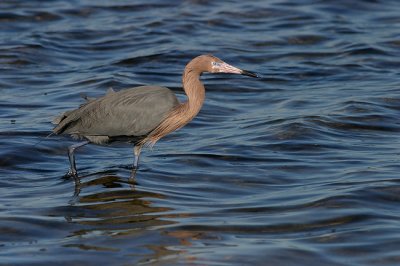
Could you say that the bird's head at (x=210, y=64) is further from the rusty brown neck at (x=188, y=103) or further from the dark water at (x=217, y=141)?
the dark water at (x=217, y=141)

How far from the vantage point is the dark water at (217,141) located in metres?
7.50

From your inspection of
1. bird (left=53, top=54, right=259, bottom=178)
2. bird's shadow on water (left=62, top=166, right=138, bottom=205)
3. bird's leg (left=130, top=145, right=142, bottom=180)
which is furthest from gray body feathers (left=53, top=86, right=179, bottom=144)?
bird's shadow on water (left=62, top=166, right=138, bottom=205)

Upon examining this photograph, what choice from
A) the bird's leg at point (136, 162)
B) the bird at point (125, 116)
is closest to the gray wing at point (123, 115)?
the bird at point (125, 116)

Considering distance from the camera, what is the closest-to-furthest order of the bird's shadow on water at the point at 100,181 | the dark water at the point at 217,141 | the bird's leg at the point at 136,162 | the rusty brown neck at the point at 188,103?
1. the dark water at the point at 217,141
2. the bird's shadow on water at the point at 100,181
3. the bird's leg at the point at 136,162
4. the rusty brown neck at the point at 188,103

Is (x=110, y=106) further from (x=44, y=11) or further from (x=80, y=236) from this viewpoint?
(x=44, y=11)

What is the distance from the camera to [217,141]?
11.1m

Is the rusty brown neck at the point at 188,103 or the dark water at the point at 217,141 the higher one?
the rusty brown neck at the point at 188,103

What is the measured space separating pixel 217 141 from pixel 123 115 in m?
1.75

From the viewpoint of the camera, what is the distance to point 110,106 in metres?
9.71

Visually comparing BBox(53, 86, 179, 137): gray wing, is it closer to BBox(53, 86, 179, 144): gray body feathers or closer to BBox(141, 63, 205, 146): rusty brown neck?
BBox(53, 86, 179, 144): gray body feathers

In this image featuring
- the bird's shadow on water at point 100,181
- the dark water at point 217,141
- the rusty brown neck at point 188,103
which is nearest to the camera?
the dark water at point 217,141

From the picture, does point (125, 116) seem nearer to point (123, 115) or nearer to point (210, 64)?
point (123, 115)

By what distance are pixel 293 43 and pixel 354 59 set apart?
1.60 m

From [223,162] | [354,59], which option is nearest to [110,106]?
[223,162]
